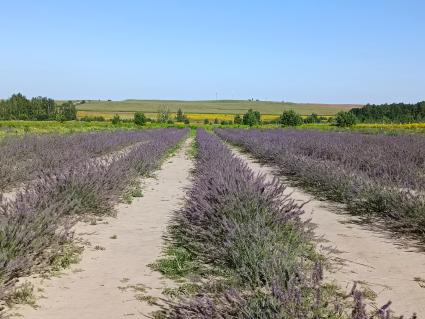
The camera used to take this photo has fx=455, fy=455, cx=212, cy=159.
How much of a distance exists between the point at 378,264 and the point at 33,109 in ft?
374

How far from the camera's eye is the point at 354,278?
4.10 m

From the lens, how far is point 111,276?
13.5 ft

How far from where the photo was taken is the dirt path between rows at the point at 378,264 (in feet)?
12.1

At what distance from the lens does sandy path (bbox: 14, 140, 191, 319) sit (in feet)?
10.9

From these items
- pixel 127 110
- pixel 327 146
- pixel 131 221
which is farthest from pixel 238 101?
pixel 131 221

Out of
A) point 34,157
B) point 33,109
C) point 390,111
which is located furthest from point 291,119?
point 33,109

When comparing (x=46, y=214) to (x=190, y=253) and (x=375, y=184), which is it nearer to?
(x=190, y=253)

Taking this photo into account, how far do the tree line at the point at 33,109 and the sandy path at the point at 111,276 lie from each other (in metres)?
95.3

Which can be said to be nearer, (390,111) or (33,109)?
(390,111)

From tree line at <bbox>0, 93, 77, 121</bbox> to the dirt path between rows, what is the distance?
96.6 metres

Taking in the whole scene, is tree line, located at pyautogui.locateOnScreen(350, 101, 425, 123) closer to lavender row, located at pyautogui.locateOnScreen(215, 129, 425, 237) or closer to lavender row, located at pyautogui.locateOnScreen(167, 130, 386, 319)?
lavender row, located at pyautogui.locateOnScreen(215, 129, 425, 237)

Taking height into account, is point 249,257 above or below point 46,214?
below

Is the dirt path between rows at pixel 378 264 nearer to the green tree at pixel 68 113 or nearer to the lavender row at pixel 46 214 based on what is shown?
the lavender row at pixel 46 214

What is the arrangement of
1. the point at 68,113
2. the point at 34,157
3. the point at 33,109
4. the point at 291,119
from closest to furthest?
the point at 34,157
the point at 291,119
the point at 68,113
the point at 33,109
